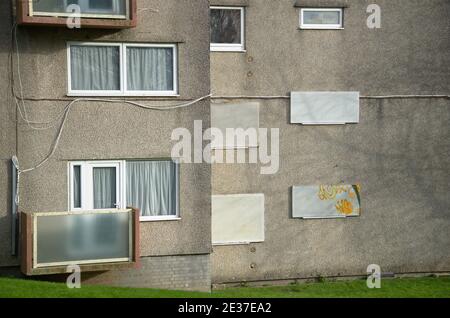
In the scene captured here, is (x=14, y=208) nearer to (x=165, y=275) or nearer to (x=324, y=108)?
(x=165, y=275)

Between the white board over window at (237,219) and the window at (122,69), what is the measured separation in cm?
288

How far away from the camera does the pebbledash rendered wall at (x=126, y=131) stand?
16406mm

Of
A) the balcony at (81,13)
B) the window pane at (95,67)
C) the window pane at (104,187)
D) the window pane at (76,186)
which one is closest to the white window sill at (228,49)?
the window pane at (95,67)

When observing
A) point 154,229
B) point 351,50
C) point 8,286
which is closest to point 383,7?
point 351,50

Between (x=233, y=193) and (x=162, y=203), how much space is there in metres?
2.11

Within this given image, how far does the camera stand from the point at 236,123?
18828 mm

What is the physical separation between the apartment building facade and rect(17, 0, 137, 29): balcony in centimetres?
4

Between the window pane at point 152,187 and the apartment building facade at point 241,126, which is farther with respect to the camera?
the window pane at point 152,187

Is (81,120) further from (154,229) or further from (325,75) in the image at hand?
(325,75)

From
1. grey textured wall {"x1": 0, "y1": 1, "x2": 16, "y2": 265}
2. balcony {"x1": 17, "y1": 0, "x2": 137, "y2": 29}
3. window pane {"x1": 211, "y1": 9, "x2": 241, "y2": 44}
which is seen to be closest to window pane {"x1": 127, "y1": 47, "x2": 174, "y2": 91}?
balcony {"x1": 17, "y1": 0, "x2": 137, "y2": 29}

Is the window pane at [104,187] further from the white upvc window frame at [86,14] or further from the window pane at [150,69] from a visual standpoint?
the white upvc window frame at [86,14]
